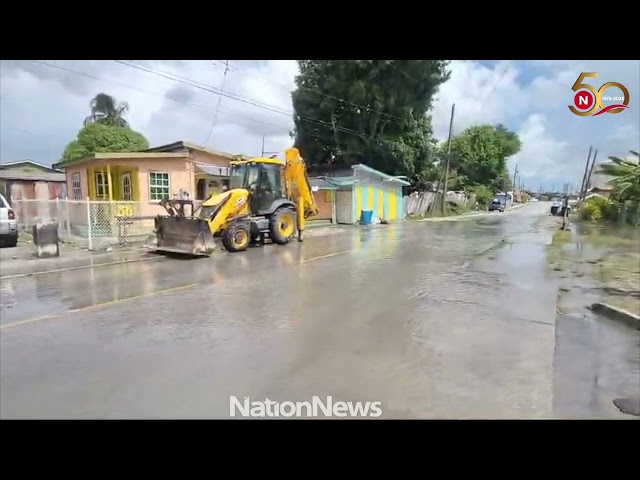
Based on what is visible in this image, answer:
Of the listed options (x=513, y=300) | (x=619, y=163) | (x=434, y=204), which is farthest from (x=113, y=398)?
(x=434, y=204)

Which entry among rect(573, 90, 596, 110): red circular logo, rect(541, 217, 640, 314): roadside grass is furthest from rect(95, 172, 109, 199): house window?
rect(573, 90, 596, 110): red circular logo

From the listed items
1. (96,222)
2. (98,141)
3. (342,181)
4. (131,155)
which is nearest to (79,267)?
(96,222)

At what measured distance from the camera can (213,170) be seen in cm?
1780

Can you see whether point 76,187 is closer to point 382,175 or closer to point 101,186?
point 101,186

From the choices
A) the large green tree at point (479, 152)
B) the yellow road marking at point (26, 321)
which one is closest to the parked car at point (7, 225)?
the yellow road marking at point (26, 321)

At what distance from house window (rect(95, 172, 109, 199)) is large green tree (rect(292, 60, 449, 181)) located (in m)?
13.7

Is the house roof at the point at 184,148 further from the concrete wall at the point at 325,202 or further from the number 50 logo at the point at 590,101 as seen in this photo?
the number 50 logo at the point at 590,101

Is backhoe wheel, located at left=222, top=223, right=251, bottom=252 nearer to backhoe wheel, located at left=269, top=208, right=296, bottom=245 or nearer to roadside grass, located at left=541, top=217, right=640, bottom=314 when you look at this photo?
backhoe wheel, located at left=269, top=208, right=296, bottom=245

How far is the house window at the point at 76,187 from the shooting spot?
60.3 feet

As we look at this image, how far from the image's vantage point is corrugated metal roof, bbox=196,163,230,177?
57.0ft

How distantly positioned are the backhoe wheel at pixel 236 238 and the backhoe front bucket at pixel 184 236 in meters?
0.94

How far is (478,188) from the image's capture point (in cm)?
4703
